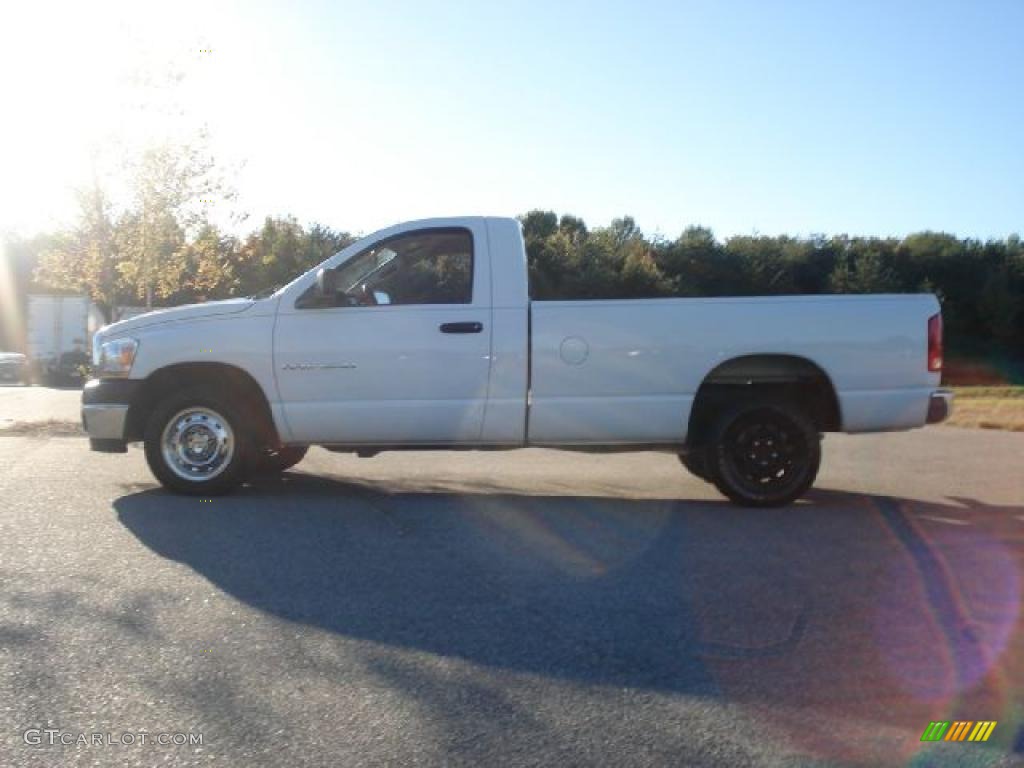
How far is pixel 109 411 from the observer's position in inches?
334

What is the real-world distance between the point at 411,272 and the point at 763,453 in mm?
3075

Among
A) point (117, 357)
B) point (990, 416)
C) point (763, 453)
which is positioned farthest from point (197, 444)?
point (990, 416)

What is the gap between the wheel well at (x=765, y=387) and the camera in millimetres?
8344

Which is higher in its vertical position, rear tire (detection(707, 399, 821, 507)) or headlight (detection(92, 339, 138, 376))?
headlight (detection(92, 339, 138, 376))

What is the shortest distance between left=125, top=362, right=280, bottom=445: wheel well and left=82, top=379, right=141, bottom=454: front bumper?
0.05 meters

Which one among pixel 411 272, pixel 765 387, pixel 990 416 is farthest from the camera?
pixel 990 416

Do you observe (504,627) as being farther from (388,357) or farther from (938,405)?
(938,405)

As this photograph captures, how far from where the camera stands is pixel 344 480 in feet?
32.7

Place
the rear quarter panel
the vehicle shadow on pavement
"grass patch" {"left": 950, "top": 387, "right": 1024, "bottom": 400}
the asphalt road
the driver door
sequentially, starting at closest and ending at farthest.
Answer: the asphalt road → the vehicle shadow on pavement → the rear quarter panel → the driver door → "grass patch" {"left": 950, "top": 387, "right": 1024, "bottom": 400}

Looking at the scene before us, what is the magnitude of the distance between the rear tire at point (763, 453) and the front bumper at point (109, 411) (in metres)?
4.54

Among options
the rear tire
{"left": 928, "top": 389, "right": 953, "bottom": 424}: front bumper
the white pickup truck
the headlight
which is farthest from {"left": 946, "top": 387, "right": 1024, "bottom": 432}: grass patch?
the headlight

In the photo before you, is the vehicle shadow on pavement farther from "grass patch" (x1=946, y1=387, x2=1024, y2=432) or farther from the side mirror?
"grass patch" (x1=946, y1=387, x2=1024, y2=432)

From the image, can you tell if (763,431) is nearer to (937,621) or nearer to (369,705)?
(937,621)

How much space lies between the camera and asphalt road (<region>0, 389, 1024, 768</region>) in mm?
4074
